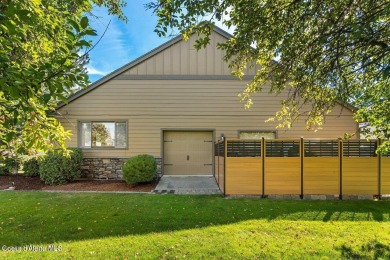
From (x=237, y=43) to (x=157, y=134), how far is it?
21.0 feet

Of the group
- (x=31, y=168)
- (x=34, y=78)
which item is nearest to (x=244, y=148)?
(x=34, y=78)

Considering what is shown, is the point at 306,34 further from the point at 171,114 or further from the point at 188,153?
the point at 188,153

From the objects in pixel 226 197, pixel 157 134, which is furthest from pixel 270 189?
pixel 157 134

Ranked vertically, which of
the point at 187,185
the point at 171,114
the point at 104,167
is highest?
the point at 171,114

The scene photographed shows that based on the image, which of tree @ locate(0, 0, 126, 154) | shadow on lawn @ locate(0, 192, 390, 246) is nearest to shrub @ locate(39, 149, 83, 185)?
shadow on lawn @ locate(0, 192, 390, 246)

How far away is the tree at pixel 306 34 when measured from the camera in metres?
3.88

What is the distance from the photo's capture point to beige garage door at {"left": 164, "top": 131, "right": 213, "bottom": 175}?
34.7 ft

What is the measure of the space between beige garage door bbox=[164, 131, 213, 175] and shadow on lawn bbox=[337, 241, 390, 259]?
7020 mm

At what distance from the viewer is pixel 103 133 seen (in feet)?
34.2

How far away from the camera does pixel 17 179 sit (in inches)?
394

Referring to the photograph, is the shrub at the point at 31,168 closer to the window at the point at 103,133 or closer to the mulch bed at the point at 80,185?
the mulch bed at the point at 80,185

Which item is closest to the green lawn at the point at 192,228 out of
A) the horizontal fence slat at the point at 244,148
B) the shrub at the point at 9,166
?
the horizontal fence slat at the point at 244,148

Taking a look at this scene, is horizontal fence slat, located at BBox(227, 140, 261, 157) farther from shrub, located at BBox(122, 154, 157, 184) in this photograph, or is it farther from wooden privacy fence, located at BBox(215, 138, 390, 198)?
shrub, located at BBox(122, 154, 157, 184)

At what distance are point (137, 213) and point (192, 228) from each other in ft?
5.24
